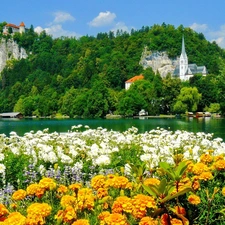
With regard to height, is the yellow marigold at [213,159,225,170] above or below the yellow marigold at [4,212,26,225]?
above

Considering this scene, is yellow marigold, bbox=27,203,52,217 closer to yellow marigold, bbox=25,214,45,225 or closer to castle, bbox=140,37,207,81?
yellow marigold, bbox=25,214,45,225

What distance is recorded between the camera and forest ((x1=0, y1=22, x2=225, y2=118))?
3287 inches

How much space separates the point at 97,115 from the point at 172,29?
193 feet

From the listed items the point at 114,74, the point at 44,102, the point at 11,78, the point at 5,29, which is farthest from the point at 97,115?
the point at 5,29

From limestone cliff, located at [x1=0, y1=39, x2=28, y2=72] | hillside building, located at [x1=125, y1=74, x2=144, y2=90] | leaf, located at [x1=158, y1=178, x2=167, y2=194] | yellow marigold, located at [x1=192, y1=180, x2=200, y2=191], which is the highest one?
limestone cliff, located at [x1=0, y1=39, x2=28, y2=72]

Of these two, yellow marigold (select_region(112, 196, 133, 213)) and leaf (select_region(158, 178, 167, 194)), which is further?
yellow marigold (select_region(112, 196, 133, 213))

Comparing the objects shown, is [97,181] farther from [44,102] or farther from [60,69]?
[60,69]

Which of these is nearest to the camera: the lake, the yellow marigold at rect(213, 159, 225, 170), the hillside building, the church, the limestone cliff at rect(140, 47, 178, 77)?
the yellow marigold at rect(213, 159, 225, 170)

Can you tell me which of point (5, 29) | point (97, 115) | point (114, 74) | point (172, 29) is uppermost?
point (5, 29)

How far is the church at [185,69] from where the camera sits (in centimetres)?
11538

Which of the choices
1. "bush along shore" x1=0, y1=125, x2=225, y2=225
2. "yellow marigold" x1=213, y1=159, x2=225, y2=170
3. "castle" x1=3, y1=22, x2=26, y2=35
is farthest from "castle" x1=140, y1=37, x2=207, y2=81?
"yellow marigold" x1=213, y1=159, x2=225, y2=170

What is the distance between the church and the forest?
3.37 metres

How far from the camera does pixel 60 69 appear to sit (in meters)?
136

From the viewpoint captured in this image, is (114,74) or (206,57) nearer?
(114,74)
